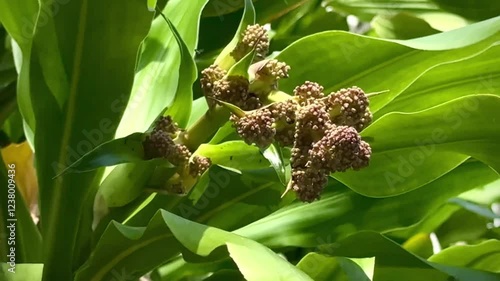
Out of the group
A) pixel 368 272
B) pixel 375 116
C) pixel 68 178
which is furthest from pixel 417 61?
pixel 68 178

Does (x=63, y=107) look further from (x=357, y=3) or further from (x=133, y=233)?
(x=357, y=3)

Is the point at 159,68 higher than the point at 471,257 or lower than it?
higher

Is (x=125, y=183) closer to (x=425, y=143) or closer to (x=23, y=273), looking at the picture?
(x=23, y=273)

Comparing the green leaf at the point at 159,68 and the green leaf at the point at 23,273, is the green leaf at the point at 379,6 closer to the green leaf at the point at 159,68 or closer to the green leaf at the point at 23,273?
the green leaf at the point at 159,68

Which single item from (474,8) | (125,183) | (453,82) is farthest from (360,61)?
(474,8)

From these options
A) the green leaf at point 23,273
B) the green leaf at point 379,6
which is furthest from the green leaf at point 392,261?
the green leaf at point 379,6

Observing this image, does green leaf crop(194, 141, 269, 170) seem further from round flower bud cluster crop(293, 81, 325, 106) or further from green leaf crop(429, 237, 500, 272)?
green leaf crop(429, 237, 500, 272)
